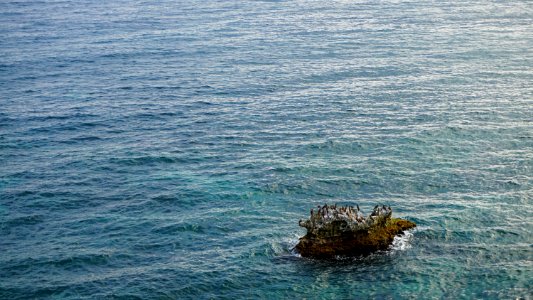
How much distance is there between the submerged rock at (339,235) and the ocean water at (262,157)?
38.0 inches

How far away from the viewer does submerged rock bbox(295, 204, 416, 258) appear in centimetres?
4759

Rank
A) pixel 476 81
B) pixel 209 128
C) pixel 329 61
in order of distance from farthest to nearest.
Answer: pixel 329 61, pixel 476 81, pixel 209 128

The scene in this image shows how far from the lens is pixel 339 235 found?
4803cm

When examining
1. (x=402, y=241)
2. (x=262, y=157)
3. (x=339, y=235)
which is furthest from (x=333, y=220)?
(x=262, y=157)

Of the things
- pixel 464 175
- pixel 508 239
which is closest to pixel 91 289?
pixel 508 239

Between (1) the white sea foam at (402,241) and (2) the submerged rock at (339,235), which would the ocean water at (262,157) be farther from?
(2) the submerged rock at (339,235)

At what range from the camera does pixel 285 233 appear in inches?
2063

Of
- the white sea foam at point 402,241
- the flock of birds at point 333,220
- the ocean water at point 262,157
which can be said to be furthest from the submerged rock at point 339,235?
the ocean water at point 262,157

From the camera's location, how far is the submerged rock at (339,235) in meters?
47.6

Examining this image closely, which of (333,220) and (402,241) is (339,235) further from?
(402,241)

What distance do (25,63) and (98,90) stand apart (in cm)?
2318

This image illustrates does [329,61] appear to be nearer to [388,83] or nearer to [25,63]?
[388,83]

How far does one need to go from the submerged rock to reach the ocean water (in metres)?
0.97

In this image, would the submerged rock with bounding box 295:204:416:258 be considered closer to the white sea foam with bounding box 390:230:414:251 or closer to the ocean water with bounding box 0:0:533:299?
the white sea foam with bounding box 390:230:414:251
